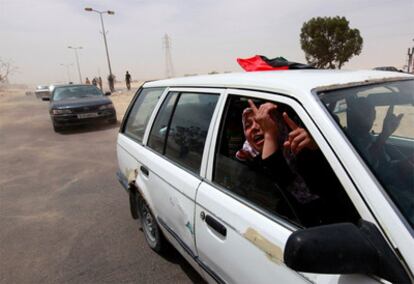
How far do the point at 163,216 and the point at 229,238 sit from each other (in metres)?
0.95

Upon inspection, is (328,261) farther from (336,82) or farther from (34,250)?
(34,250)

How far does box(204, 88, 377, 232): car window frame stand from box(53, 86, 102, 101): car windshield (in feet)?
32.6

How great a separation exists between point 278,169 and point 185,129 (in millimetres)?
894

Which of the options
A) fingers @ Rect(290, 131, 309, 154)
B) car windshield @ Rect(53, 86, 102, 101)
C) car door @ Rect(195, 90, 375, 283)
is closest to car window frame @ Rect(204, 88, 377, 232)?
car door @ Rect(195, 90, 375, 283)

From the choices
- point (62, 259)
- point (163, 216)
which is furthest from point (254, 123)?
point (62, 259)

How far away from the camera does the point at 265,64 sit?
2484 mm

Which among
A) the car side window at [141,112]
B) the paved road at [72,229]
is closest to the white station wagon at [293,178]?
the car side window at [141,112]

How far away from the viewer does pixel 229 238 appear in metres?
1.60

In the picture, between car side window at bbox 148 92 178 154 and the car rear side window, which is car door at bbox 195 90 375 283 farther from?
car side window at bbox 148 92 178 154

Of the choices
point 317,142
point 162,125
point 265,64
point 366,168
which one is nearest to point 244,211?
point 317,142

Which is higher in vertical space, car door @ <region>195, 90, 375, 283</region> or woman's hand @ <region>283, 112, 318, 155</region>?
woman's hand @ <region>283, 112, 318, 155</region>

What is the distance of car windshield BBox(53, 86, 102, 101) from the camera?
1067 cm

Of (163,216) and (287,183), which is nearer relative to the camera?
(287,183)

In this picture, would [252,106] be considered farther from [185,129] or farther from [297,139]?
[185,129]
